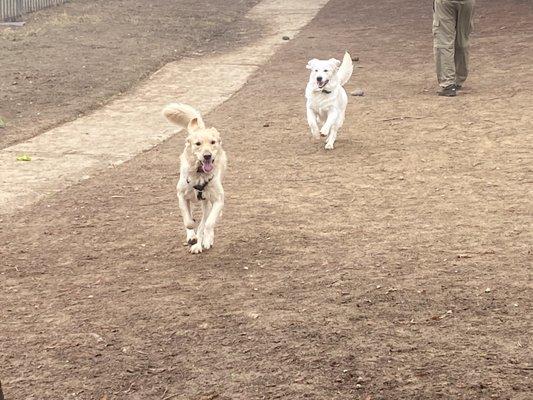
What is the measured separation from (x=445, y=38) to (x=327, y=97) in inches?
118

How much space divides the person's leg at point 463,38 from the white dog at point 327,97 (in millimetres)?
2837

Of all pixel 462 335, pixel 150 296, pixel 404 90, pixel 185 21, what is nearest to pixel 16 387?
pixel 150 296

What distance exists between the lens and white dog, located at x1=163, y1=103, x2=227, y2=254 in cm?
725

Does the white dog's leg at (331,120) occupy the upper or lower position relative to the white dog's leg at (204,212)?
lower

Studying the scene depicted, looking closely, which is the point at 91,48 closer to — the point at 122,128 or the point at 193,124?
the point at 122,128

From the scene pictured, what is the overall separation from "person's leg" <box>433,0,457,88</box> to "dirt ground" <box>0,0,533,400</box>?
95cm

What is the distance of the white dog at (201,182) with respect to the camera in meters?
7.25

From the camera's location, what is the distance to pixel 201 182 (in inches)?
289

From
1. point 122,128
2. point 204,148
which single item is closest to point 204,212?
point 204,148

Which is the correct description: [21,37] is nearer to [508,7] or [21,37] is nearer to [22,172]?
[22,172]

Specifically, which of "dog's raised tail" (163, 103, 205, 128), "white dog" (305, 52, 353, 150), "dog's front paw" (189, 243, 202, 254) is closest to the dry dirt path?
"dog's raised tail" (163, 103, 205, 128)

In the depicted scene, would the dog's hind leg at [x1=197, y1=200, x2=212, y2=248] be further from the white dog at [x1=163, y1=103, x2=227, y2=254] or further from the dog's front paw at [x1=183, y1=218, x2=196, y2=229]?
the dog's front paw at [x1=183, y1=218, x2=196, y2=229]

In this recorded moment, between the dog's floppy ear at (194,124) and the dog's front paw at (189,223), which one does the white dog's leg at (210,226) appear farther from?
the dog's floppy ear at (194,124)

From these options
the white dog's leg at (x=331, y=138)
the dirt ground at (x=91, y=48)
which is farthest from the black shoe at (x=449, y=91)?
the dirt ground at (x=91, y=48)
